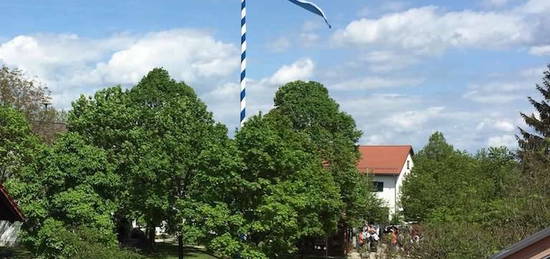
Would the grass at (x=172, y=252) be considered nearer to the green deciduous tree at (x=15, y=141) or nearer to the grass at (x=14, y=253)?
the grass at (x=14, y=253)

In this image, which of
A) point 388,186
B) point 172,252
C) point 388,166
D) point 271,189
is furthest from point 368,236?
point 388,166

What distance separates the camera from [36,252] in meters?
27.7

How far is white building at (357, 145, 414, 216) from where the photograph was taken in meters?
70.1

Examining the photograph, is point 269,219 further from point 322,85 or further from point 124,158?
point 322,85

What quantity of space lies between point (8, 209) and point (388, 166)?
61270 mm

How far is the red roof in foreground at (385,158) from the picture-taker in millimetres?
70875

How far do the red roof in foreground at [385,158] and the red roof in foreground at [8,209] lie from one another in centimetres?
5809

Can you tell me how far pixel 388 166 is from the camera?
71.6 meters

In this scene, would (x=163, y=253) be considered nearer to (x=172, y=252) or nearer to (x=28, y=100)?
(x=172, y=252)

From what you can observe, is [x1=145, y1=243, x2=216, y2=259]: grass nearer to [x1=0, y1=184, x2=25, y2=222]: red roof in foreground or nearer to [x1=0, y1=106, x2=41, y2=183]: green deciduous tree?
[x1=0, y1=106, x2=41, y2=183]: green deciduous tree

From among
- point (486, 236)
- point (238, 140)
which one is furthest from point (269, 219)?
point (486, 236)

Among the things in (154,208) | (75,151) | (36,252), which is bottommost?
(36,252)

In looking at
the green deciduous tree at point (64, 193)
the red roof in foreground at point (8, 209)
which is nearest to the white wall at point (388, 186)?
the green deciduous tree at point (64, 193)

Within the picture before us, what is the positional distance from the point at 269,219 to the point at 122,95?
580 inches
